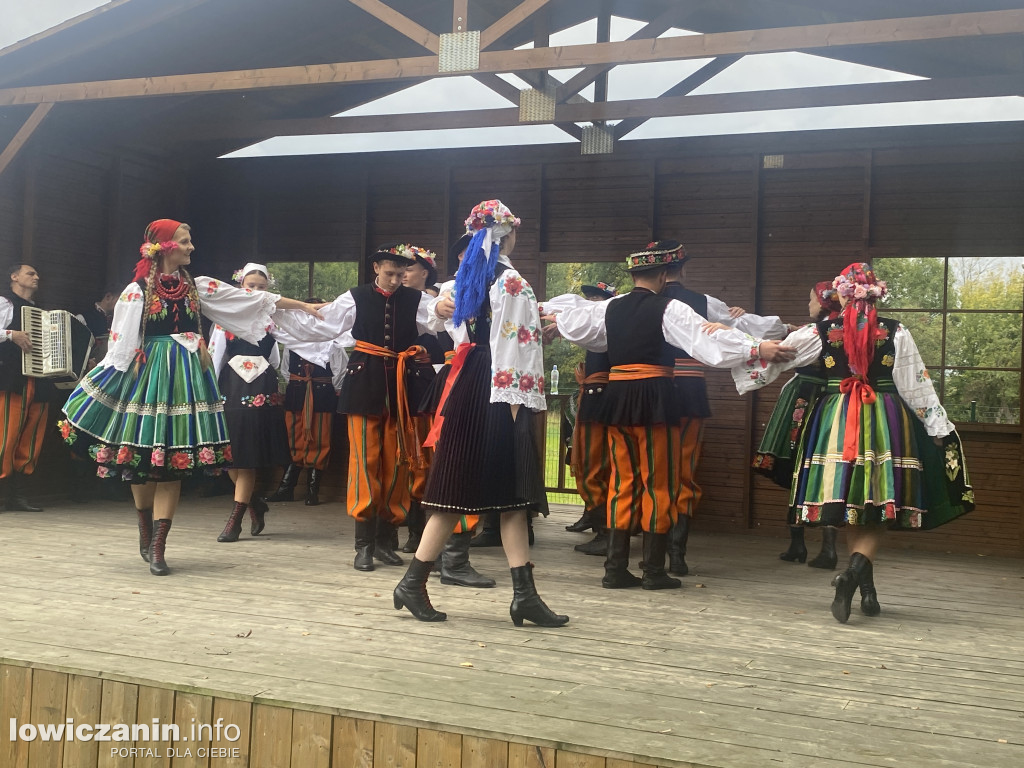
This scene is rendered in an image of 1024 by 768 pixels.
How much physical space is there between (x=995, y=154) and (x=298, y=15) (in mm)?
4394

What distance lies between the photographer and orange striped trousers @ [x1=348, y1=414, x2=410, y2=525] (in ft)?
15.4

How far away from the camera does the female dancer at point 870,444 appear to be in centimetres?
403

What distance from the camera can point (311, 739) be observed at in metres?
2.60

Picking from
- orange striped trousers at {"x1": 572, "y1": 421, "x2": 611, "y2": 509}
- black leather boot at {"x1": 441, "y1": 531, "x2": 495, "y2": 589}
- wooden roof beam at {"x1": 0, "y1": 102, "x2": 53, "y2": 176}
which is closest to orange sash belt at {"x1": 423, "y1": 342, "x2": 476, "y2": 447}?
black leather boot at {"x1": 441, "y1": 531, "x2": 495, "y2": 589}

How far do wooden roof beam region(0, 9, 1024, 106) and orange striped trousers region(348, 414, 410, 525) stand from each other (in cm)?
171

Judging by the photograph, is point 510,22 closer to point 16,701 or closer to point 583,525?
point 583,525

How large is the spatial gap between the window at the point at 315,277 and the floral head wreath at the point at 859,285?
4.25 m

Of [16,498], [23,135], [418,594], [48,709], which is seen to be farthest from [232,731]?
[23,135]

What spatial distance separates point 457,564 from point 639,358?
1200mm

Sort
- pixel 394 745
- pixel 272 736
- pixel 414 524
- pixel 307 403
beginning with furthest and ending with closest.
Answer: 1. pixel 307 403
2. pixel 414 524
3. pixel 272 736
4. pixel 394 745

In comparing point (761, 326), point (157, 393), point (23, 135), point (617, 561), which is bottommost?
point (617, 561)

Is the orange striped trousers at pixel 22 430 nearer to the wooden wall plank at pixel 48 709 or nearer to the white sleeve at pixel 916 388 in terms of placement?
the wooden wall plank at pixel 48 709

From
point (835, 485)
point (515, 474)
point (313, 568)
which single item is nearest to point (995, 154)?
point (835, 485)

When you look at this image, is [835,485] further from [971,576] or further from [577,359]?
[577,359]
